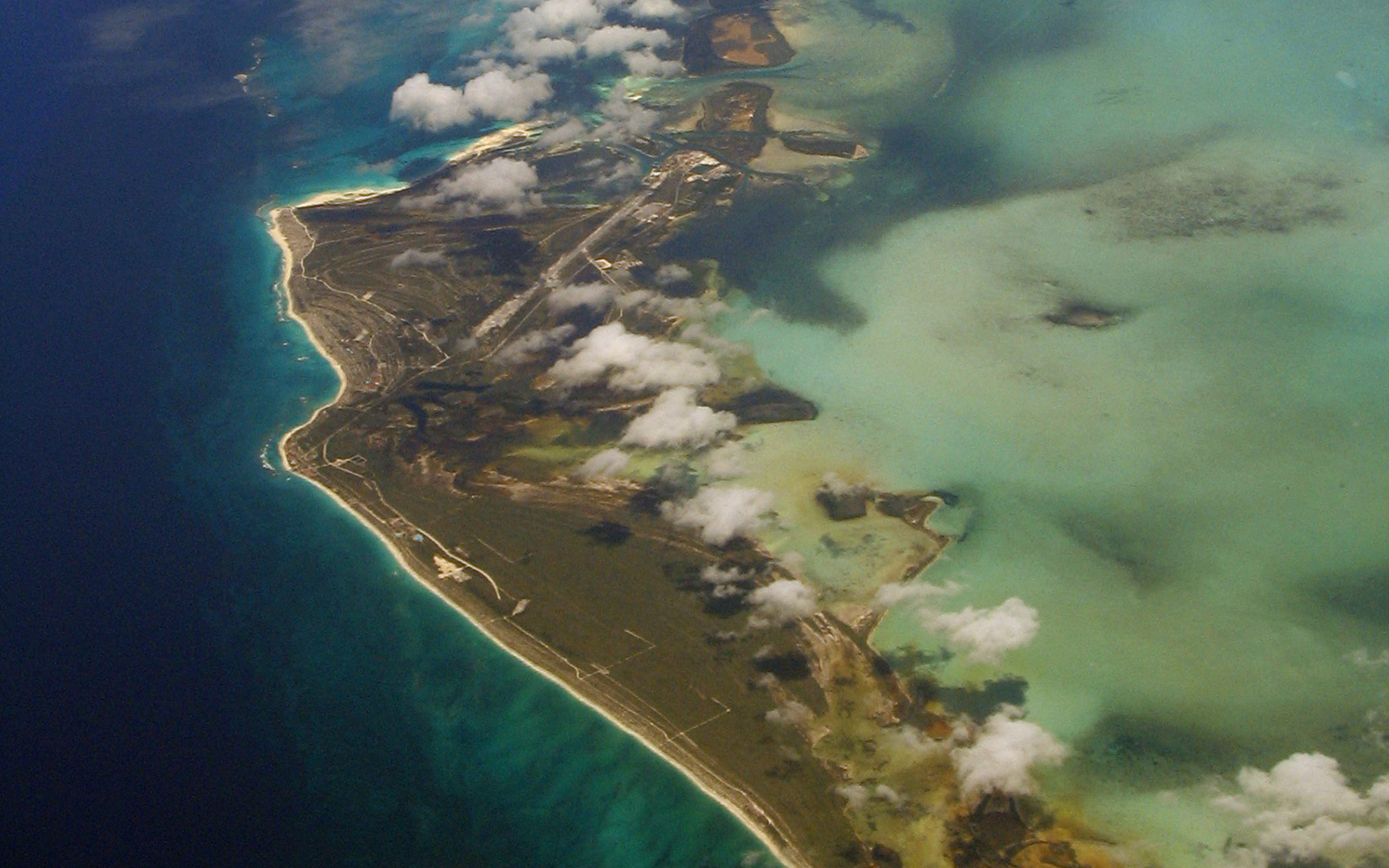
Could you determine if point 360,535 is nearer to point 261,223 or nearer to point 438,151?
point 261,223

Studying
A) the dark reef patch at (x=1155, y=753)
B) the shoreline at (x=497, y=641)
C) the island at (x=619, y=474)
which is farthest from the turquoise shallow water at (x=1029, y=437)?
the island at (x=619, y=474)

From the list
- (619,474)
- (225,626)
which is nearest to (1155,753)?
(619,474)

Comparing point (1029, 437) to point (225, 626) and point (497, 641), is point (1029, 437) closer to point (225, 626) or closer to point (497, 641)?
point (497, 641)

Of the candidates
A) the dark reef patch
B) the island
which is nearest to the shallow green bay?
the dark reef patch

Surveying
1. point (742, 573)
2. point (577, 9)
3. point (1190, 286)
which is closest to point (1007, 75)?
point (1190, 286)

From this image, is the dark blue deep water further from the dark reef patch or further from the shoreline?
the dark reef patch
